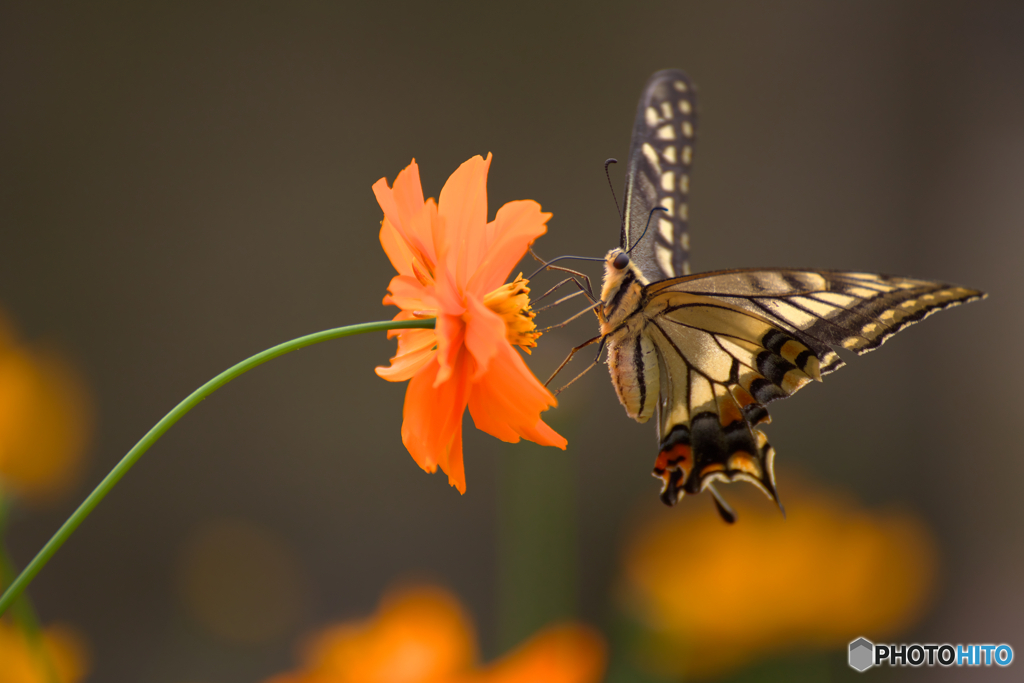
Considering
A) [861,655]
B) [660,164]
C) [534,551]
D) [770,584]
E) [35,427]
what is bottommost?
[861,655]

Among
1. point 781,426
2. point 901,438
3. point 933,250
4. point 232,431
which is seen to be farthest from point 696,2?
point 232,431

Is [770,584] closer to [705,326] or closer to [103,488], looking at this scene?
[705,326]

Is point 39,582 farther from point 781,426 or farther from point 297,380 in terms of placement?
point 781,426

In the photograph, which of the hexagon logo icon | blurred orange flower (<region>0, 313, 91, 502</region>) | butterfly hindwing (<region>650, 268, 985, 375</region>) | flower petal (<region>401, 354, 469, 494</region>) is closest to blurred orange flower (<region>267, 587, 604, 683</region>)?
flower petal (<region>401, 354, 469, 494</region>)

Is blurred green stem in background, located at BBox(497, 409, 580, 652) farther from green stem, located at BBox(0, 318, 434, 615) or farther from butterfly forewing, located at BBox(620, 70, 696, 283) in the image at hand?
green stem, located at BBox(0, 318, 434, 615)

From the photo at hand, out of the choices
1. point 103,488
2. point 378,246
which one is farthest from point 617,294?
point 378,246

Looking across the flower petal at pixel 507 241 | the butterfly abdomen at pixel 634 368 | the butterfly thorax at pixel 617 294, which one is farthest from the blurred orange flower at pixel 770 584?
the flower petal at pixel 507 241
